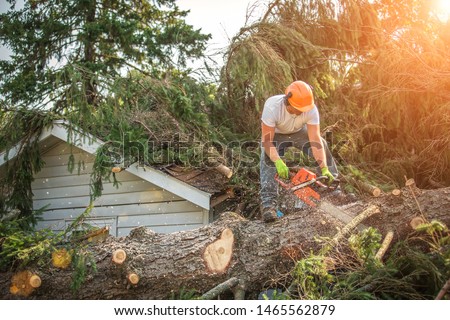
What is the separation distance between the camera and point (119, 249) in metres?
3.24

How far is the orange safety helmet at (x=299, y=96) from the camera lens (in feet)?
12.6

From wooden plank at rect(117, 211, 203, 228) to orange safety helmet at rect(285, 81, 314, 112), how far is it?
1624mm

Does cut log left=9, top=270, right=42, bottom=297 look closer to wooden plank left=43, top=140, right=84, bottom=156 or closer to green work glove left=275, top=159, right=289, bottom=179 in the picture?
green work glove left=275, top=159, right=289, bottom=179

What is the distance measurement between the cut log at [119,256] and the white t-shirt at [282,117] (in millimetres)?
1467

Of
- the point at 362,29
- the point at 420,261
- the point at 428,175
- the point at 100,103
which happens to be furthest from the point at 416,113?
the point at 100,103

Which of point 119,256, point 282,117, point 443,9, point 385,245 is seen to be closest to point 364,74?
point 443,9

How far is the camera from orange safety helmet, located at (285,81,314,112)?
384 centimetres

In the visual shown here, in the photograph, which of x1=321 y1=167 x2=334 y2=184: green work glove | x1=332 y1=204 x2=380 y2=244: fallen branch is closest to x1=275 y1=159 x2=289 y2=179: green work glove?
x1=321 y1=167 x2=334 y2=184: green work glove

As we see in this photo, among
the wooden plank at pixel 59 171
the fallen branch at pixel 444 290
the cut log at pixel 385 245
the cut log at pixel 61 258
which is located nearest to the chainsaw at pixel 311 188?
the cut log at pixel 385 245

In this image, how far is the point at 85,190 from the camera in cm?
564

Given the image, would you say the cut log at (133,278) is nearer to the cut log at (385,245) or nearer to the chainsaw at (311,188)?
the chainsaw at (311,188)

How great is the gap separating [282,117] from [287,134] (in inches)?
9.5

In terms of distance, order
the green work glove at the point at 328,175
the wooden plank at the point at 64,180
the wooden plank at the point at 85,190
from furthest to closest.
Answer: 1. the wooden plank at the point at 64,180
2. the wooden plank at the point at 85,190
3. the green work glove at the point at 328,175
